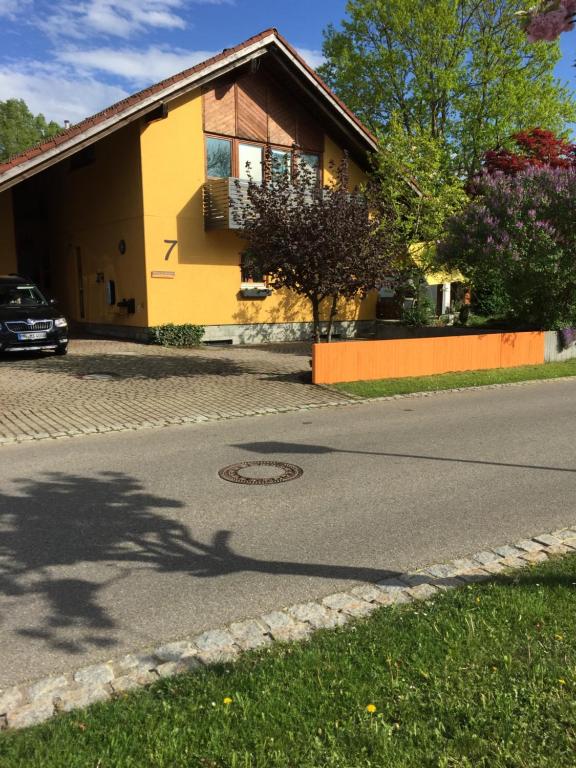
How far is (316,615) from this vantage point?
3705 mm

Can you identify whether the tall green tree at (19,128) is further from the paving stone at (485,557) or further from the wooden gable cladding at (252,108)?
the paving stone at (485,557)

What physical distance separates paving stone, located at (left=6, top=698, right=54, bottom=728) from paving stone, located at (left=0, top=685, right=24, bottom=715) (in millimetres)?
41

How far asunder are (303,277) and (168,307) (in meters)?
7.51

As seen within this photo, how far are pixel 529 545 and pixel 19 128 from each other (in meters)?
63.6

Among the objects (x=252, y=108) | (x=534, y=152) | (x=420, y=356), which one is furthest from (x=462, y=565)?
(x=534, y=152)

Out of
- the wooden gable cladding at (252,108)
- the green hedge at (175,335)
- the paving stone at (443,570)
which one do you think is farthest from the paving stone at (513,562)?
the wooden gable cladding at (252,108)

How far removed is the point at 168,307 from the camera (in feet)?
62.1

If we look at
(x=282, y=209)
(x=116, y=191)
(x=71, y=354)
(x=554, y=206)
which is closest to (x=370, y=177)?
(x=554, y=206)

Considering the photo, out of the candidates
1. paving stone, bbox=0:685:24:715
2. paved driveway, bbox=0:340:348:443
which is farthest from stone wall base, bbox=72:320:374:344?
paving stone, bbox=0:685:24:715

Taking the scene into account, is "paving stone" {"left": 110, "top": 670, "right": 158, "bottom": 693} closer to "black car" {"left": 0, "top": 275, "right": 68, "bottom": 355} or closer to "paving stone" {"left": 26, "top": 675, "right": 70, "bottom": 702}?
"paving stone" {"left": 26, "top": 675, "right": 70, "bottom": 702}

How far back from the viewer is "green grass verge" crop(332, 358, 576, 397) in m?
12.1

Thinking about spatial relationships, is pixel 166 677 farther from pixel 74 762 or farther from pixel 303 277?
pixel 303 277

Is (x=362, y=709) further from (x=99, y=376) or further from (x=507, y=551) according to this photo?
(x=99, y=376)

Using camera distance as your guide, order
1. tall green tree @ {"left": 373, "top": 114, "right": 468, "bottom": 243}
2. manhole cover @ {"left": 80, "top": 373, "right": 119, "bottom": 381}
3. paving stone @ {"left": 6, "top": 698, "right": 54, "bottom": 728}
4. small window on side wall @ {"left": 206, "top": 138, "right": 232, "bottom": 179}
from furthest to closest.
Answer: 1. tall green tree @ {"left": 373, "top": 114, "right": 468, "bottom": 243}
2. small window on side wall @ {"left": 206, "top": 138, "right": 232, "bottom": 179}
3. manhole cover @ {"left": 80, "top": 373, "right": 119, "bottom": 381}
4. paving stone @ {"left": 6, "top": 698, "right": 54, "bottom": 728}
